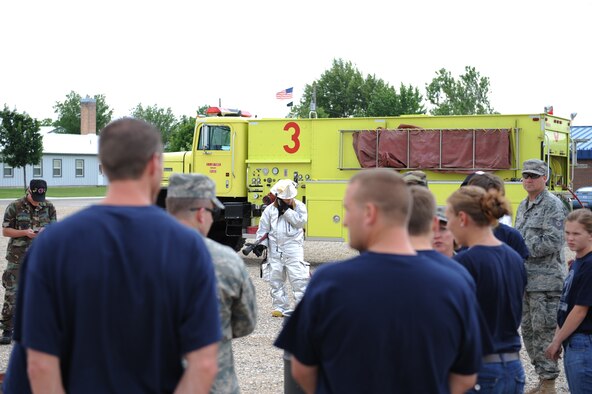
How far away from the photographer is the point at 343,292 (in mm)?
2625

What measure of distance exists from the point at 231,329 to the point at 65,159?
65158 mm

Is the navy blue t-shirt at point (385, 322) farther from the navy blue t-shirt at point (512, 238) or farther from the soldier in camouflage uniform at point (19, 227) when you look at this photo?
the soldier in camouflage uniform at point (19, 227)

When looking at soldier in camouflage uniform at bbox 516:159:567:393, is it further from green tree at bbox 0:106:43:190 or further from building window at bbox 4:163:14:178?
building window at bbox 4:163:14:178

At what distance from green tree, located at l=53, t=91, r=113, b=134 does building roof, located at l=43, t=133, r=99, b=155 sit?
28.1 m

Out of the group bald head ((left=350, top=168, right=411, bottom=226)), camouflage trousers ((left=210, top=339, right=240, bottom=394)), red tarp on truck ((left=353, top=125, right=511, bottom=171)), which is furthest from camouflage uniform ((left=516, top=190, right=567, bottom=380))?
red tarp on truck ((left=353, top=125, right=511, bottom=171))

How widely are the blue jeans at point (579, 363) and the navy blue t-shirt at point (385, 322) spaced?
Answer: 7.57 feet

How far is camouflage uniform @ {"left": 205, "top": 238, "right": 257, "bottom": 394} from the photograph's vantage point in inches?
136

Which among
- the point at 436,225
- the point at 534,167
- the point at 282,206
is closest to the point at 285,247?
the point at 282,206

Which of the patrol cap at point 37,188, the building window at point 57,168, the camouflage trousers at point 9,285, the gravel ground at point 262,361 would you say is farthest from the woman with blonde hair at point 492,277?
the building window at point 57,168

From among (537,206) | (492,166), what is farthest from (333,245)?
(537,206)

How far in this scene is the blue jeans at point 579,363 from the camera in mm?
4652

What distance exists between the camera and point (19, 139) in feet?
165

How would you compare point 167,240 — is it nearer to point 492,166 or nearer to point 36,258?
point 36,258

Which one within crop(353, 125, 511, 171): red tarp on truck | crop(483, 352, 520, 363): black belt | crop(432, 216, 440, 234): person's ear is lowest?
crop(483, 352, 520, 363): black belt
